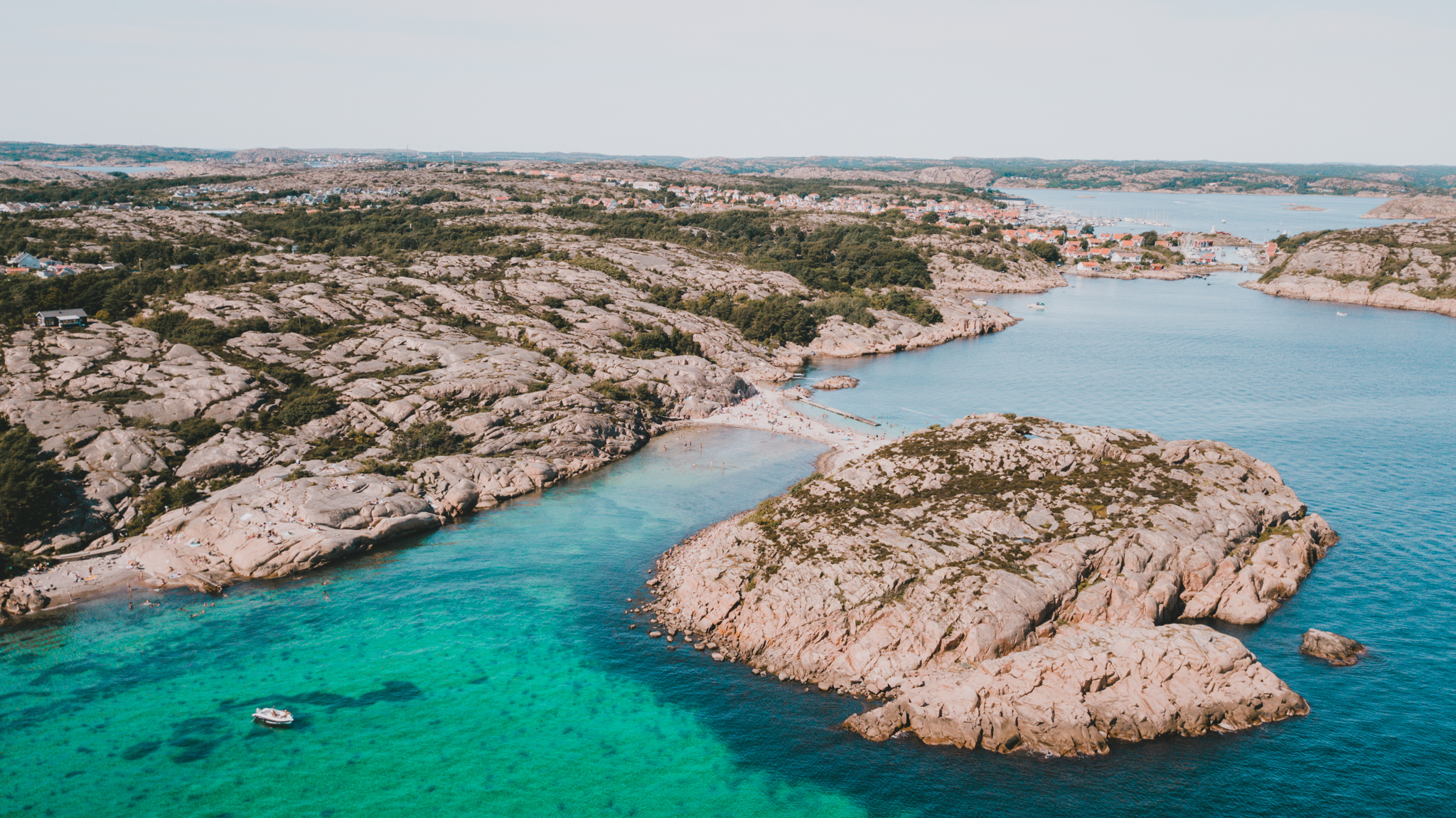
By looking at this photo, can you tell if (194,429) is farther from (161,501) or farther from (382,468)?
(382,468)

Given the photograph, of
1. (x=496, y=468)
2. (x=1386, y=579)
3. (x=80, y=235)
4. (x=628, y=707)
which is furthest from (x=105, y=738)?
(x=80, y=235)

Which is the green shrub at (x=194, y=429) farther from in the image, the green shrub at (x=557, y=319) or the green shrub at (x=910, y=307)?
the green shrub at (x=910, y=307)

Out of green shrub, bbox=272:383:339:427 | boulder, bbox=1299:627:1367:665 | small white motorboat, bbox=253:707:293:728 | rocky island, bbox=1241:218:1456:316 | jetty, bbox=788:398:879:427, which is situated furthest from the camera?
rocky island, bbox=1241:218:1456:316

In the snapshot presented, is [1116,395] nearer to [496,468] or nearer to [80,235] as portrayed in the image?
[496,468]

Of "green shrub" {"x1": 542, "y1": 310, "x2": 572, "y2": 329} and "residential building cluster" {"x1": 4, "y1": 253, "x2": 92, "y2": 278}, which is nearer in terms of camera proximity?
"residential building cluster" {"x1": 4, "y1": 253, "x2": 92, "y2": 278}

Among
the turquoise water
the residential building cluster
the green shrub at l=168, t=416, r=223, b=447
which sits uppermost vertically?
the residential building cluster

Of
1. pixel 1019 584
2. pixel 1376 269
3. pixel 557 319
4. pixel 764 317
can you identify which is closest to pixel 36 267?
pixel 557 319

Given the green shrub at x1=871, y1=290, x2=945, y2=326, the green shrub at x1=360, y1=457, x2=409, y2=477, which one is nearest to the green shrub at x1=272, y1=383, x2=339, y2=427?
the green shrub at x1=360, y1=457, x2=409, y2=477

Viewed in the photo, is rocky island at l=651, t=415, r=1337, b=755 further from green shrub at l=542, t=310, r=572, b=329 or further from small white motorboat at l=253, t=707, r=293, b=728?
green shrub at l=542, t=310, r=572, b=329
